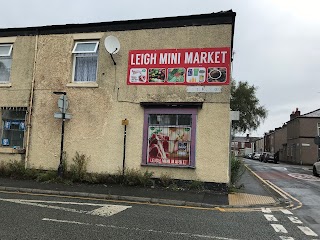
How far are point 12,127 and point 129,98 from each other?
17.8 feet

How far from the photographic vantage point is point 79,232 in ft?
20.5

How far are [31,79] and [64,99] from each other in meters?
2.33

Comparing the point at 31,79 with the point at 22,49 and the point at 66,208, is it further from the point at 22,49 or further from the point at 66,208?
the point at 66,208

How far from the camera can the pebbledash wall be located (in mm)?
12133

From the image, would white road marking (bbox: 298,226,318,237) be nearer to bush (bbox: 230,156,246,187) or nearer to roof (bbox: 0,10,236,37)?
bush (bbox: 230,156,246,187)

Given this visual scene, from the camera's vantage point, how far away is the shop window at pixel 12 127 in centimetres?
1452

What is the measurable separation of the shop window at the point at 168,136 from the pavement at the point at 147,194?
1228mm

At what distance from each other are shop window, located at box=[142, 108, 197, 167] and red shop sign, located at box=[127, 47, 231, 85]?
1122 millimetres

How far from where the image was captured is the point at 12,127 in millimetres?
14695

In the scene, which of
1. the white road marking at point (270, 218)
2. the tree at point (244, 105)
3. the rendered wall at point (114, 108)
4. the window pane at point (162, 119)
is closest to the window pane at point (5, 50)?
the rendered wall at point (114, 108)

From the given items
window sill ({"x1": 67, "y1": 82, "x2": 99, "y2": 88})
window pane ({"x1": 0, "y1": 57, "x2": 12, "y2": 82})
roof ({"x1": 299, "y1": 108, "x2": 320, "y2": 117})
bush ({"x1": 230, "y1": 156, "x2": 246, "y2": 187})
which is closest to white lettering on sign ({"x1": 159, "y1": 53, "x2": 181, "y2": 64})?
window sill ({"x1": 67, "y1": 82, "x2": 99, "y2": 88})

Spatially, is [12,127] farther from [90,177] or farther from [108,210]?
[108,210]

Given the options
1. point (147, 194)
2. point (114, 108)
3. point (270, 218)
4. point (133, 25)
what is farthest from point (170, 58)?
point (270, 218)

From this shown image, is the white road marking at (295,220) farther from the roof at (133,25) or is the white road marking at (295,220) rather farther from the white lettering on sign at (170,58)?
the roof at (133,25)
